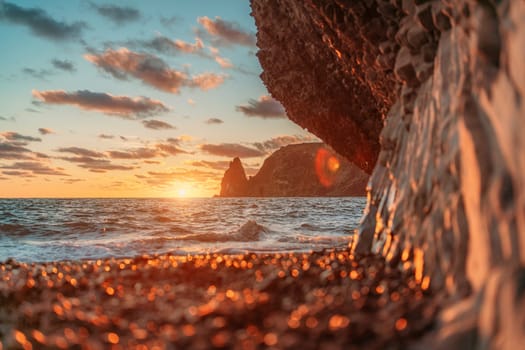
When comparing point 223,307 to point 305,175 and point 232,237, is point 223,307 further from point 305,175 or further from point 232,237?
point 305,175

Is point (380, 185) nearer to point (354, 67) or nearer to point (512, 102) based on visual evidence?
point (512, 102)

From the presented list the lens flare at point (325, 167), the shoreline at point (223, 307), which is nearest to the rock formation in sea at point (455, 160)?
the shoreline at point (223, 307)

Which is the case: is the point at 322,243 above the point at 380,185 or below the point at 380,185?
below

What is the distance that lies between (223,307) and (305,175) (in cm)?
16165

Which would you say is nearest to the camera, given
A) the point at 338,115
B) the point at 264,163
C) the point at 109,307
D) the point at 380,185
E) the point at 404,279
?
the point at 109,307

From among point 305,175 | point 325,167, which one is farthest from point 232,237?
point 305,175

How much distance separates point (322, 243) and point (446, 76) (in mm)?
9951

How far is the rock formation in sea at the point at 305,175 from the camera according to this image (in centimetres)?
14412

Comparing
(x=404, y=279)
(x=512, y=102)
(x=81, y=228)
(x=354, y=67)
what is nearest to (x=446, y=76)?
(x=512, y=102)

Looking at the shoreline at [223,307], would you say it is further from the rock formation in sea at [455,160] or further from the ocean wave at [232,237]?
the ocean wave at [232,237]

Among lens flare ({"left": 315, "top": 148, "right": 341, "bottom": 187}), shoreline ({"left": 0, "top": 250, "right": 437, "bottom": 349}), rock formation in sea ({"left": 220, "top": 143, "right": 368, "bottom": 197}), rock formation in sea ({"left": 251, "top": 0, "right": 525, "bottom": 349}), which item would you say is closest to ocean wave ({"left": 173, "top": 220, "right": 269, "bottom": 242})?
rock formation in sea ({"left": 251, "top": 0, "right": 525, "bottom": 349})

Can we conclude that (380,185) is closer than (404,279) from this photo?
No

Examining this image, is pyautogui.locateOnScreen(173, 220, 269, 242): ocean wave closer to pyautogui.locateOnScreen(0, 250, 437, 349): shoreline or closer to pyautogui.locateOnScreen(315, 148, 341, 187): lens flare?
pyautogui.locateOnScreen(0, 250, 437, 349): shoreline

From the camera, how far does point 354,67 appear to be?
10852mm
